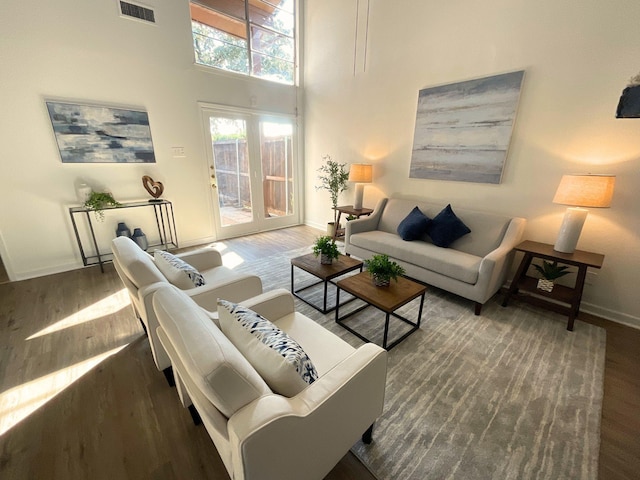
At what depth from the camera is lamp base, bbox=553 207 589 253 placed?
7.31ft

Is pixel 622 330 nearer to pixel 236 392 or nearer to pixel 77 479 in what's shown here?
pixel 236 392

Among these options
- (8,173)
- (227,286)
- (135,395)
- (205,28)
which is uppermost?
(205,28)

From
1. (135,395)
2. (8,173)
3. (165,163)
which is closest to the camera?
(135,395)

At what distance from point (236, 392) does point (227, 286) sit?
3.30 ft

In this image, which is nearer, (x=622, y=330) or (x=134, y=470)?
(x=134, y=470)

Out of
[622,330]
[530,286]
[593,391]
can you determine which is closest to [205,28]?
[530,286]

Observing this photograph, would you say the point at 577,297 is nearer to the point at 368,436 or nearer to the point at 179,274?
the point at 368,436

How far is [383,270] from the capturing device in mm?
2104

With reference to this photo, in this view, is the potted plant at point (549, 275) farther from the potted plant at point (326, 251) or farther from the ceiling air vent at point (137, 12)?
the ceiling air vent at point (137, 12)

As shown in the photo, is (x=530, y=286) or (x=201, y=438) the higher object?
(x=530, y=286)

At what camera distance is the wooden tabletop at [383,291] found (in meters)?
1.92

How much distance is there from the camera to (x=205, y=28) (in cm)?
373

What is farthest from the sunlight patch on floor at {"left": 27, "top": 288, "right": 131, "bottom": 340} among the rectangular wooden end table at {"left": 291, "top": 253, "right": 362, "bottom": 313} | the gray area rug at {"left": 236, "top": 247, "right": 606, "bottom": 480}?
the gray area rug at {"left": 236, "top": 247, "right": 606, "bottom": 480}

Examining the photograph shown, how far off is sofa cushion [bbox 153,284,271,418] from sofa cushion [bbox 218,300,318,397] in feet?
0.22
